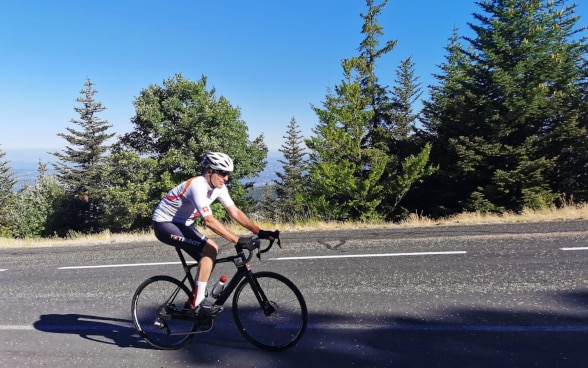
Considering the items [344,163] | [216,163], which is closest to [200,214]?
[216,163]

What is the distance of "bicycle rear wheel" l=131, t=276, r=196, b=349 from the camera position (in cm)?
382

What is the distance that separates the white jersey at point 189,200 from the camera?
3484 millimetres

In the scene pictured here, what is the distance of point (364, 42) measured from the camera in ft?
99.2

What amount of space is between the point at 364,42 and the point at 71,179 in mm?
35789

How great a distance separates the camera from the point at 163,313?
386cm

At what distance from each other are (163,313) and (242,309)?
867 millimetres

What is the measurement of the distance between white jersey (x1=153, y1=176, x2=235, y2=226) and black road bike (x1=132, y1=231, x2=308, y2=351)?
1.49 ft

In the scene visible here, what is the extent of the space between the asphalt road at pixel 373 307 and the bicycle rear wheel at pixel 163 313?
132 millimetres

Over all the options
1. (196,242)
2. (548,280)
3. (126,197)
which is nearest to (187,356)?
(196,242)

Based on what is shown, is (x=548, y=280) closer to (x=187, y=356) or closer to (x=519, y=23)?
(x=187, y=356)

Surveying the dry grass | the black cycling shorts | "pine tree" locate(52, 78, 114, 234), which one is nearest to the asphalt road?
the black cycling shorts

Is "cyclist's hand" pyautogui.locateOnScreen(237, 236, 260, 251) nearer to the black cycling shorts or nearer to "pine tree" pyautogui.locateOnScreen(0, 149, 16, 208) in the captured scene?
the black cycling shorts

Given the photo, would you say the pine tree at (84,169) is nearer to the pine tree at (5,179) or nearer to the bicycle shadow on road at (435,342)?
the pine tree at (5,179)

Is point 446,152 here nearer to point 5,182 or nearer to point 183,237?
point 183,237
